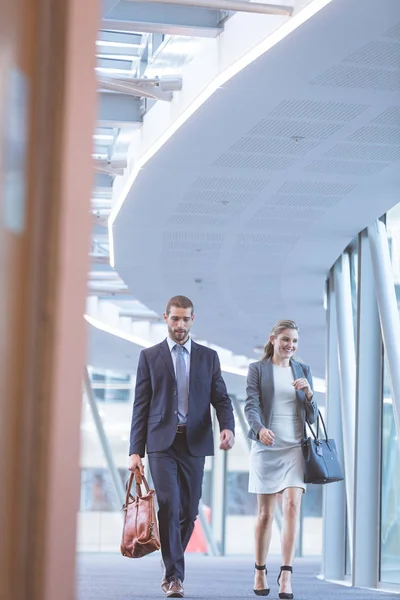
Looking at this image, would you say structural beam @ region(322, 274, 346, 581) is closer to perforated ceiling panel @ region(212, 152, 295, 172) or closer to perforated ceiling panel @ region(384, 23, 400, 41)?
perforated ceiling panel @ region(212, 152, 295, 172)

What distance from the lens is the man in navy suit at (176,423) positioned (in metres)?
6.35

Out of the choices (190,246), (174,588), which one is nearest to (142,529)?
(174,588)

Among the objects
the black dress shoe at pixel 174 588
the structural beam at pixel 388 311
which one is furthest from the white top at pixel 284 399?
the structural beam at pixel 388 311

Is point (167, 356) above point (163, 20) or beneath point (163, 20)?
beneath

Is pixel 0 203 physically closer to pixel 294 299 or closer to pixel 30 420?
pixel 30 420

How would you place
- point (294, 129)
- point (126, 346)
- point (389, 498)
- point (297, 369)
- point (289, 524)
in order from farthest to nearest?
1. point (126, 346)
2. point (389, 498)
3. point (294, 129)
4. point (297, 369)
5. point (289, 524)

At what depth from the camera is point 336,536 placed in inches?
494

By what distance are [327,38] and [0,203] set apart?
18.2 feet

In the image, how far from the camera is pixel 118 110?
35.5ft

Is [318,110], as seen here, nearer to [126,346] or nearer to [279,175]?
[279,175]

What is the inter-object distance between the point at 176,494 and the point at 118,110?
540cm

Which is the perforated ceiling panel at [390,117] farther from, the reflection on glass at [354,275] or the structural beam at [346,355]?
the structural beam at [346,355]

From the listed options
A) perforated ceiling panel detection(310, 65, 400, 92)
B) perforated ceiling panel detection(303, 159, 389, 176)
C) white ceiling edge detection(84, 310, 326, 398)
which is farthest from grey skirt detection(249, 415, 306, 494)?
white ceiling edge detection(84, 310, 326, 398)

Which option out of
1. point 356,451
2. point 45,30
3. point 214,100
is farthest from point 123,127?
point 45,30
